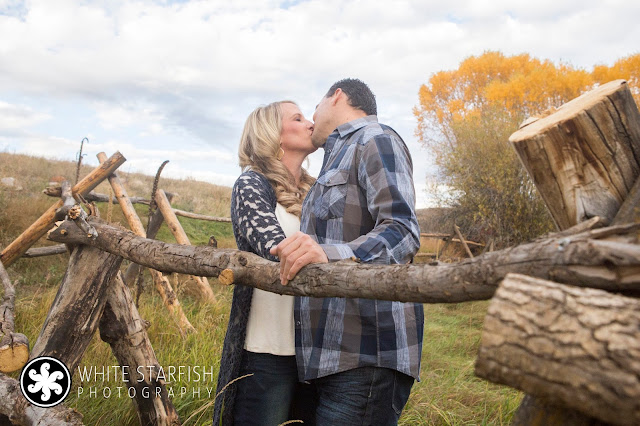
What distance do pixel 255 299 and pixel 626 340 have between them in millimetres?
1798

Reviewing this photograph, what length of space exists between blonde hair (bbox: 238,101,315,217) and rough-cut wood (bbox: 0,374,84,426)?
1401 millimetres

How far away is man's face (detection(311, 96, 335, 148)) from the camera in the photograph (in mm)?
2529

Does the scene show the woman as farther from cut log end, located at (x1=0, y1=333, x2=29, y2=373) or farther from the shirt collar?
cut log end, located at (x1=0, y1=333, x2=29, y2=373)

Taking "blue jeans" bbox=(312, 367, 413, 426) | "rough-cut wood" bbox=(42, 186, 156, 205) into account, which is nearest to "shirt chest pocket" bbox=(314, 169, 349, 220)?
"blue jeans" bbox=(312, 367, 413, 426)

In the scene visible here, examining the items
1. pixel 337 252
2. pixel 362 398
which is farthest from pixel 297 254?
pixel 362 398

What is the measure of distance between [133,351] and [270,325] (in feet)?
3.26

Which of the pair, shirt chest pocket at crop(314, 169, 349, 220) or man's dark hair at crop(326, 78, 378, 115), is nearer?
shirt chest pocket at crop(314, 169, 349, 220)

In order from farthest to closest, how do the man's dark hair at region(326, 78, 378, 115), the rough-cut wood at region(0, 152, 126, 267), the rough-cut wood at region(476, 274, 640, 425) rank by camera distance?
the rough-cut wood at region(0, 152, 126, 267) → the man's dark hair at region(326, 78, 378, 115) → the rough-cut wood at region(476, 274, 640, 425)

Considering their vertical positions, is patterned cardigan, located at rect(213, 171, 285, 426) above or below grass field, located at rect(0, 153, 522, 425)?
above

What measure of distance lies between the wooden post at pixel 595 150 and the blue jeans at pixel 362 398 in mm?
752

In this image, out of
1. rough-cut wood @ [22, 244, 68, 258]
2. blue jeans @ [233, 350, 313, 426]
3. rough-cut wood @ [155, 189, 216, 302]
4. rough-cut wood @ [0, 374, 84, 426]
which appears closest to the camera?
rough-cut wood @ [0, 374, 84, 426]

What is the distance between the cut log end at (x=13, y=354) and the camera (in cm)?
232

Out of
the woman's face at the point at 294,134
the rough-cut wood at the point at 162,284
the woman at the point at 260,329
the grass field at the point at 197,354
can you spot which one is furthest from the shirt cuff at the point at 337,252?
the rough-cut wood at the point at 162,284

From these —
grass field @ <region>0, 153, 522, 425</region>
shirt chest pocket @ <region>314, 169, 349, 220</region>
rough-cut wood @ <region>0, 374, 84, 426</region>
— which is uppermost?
shirt chest pocket @ <region>314, 169, 349, 220</region>
